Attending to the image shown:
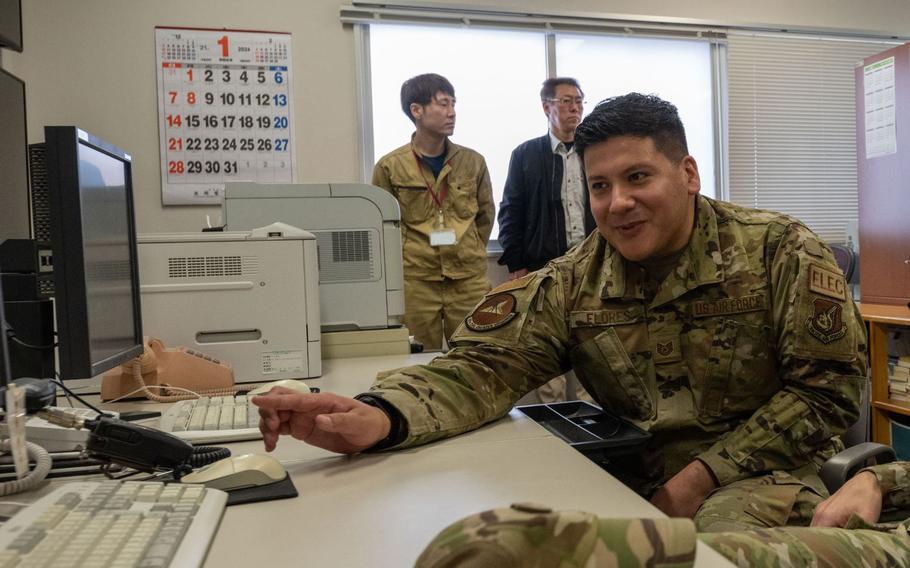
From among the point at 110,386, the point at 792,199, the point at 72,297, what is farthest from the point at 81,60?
the point at 792,199

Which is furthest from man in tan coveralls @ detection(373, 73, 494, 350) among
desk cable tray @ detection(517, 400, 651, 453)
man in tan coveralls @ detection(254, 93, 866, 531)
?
desk cable tray @ detection(517, 400, 651, 453)

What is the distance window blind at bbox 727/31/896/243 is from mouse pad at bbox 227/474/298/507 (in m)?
3.81

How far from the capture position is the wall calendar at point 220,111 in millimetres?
3260

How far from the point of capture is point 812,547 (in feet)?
2.76

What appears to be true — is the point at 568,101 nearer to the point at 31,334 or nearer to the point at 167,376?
the point at 167,376

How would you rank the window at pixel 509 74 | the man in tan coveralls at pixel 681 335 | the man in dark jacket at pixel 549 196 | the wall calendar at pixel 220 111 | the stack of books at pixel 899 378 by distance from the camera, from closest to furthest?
the man in tan coveralls at pixel 681 335 < the stack of books at pixel 899 378 < the wall calendar at pixel 220 111 < the man in dark jacket at pixel 549 196 < the window at pixel 509 74

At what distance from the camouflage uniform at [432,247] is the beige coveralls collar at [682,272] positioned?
1855 mm

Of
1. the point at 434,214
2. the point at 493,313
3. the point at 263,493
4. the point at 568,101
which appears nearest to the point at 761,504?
the point at 493,313

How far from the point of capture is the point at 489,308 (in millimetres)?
1287

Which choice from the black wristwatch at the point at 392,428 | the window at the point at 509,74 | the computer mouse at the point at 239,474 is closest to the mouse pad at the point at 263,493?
the computer mouse at the point at 239,474

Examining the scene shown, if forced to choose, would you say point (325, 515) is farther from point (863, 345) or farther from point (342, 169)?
point (342, 169)

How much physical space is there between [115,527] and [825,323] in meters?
1.15

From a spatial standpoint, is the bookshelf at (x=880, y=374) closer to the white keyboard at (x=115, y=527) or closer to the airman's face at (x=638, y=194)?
the airman's face at (x=638, y=194)

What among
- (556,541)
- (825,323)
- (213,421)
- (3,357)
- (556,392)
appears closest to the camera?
(556,541)
